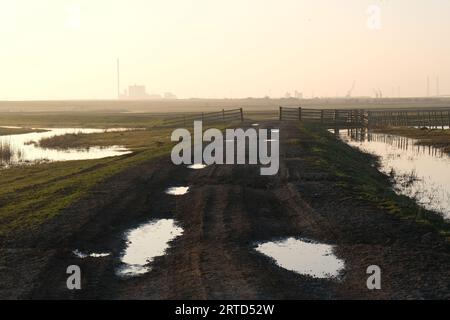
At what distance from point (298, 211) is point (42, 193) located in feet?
26.4

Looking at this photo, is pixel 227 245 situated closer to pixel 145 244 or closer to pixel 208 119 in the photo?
pixel 145 244

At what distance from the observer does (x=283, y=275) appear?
29.4 ft

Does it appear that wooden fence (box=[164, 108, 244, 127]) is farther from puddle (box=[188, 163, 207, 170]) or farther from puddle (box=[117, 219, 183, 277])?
puddle (box=[117, 219, 183, 277])

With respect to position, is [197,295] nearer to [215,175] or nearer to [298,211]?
[298,211]

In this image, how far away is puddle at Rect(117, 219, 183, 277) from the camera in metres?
9.55

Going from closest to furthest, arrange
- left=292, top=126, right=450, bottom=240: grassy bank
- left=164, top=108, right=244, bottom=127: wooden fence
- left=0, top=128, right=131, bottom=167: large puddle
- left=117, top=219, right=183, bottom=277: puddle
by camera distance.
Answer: left=117, top=219, right=183, bottom=277: puddle
left=292, top=126, right=450, bottom=240: grassy bank
left=0, top=128, right=131, bottom=167: large puddle
left=164, top=108, right=244, bottom=127: wooden fence

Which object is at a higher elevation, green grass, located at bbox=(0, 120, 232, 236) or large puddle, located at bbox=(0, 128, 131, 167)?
green grass, located at bbox=(0, 120, 232, 236)

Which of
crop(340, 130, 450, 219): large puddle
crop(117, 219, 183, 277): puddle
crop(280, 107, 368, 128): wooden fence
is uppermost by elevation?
crop(280, 107, 368, 128): wooden fence

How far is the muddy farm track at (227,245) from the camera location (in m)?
8.17

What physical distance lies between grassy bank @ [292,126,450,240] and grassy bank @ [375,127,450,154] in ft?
29.5

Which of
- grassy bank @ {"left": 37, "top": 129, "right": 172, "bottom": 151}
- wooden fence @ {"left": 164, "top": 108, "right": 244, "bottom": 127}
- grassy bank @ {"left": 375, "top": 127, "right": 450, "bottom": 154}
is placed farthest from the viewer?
wooden fence @ {"left": 164, "top": 108, "right": 244, "bottom": 127}

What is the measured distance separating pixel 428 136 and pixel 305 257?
38.5 m

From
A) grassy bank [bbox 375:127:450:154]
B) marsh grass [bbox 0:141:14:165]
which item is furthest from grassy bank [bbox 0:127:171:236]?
grassy bank [bbox 375:127:450:154]
